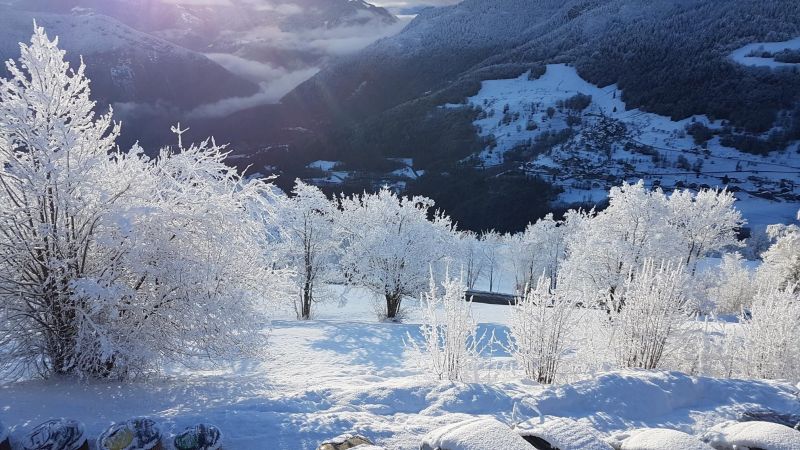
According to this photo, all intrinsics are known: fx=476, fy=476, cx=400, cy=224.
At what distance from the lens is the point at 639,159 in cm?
16188

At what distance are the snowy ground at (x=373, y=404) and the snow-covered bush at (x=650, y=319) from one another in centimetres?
149

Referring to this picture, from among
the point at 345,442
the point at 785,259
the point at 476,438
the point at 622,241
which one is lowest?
the point at 345,442

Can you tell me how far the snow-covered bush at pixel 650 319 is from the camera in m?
9.20

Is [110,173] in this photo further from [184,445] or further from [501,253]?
[501,253]

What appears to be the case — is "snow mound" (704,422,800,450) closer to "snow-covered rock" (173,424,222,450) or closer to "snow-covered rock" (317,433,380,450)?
"snow-covered rock" (317,433,380,450)

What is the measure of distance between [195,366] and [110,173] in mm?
4236

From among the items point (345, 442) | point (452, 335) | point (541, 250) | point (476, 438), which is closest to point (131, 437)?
point (345, 442)

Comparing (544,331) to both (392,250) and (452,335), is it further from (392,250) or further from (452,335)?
(392,250)

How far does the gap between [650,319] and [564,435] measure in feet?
16.7

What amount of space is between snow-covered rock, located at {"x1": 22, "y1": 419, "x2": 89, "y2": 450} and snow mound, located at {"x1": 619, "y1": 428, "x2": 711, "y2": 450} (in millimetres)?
5921

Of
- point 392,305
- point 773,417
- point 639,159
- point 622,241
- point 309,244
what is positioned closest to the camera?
point 773,417

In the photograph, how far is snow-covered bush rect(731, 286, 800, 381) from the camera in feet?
32.5

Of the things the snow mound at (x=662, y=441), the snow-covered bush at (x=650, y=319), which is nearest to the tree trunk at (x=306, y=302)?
the snow-covered bush at (x=650, y=319)

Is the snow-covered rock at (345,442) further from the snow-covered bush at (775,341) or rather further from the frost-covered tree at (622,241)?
the frost-covered tree at (622,241)
